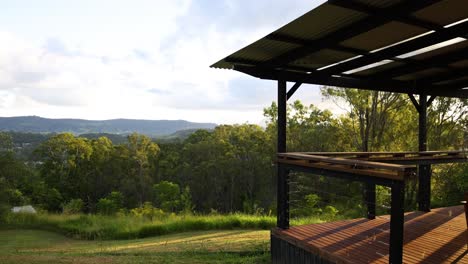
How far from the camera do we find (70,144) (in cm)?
3425

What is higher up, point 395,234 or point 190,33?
point 190,33

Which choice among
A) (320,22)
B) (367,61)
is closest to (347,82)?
(367,61)

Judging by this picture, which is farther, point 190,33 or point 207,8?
point 190,33

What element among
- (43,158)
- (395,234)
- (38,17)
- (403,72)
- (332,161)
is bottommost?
(43,158)

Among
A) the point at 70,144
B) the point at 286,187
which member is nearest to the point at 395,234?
the point at 286,187

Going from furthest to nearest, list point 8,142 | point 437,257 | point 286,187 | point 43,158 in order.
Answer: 1. point 43,158
2. point 8,142
3. point 286,187
4. point 437,257

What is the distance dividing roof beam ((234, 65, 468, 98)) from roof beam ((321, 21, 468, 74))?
31cm

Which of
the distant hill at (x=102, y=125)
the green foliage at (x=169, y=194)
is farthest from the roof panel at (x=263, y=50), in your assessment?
the distant hill at (x=102, y=125)

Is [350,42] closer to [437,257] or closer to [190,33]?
[437,257]

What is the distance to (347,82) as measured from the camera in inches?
231

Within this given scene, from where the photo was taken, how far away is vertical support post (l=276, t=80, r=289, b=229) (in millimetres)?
4926

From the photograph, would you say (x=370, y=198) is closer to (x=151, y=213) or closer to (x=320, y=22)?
(x=320, y=22)

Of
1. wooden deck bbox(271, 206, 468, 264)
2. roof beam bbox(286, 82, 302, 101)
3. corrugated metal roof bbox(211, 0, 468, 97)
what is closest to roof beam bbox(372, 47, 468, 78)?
corrugated metal roof bbox(211, 0, 468, 97)

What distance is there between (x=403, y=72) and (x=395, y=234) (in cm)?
352
